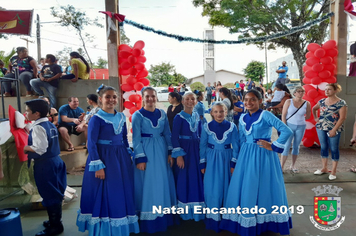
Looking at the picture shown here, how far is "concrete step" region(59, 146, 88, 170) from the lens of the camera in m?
5.13

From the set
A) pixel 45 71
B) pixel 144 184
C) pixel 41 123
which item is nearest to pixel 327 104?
pixel 144 184

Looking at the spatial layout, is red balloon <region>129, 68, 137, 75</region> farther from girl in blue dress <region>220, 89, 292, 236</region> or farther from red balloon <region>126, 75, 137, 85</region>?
girl in blue dress <region>220, 89, 292, 236</region>

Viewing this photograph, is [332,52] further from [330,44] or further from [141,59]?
[141,59]

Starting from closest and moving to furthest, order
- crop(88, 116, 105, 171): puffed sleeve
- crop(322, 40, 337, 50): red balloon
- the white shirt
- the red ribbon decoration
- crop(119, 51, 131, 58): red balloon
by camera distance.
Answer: crop(88, 116, 105, 171): puffed sleeve
the white shirt
the red ribbon decoration
crop(119, 51, 131, 58): red balloon
crop(322, 40, 337, 50): red balloon

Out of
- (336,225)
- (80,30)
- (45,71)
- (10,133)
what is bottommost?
(336,225)

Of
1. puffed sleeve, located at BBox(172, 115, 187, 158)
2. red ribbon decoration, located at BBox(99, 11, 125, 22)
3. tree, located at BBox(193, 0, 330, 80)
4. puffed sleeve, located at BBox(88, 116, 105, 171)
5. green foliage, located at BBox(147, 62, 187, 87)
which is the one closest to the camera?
puffed sleeve, located at BBox(88, 116, 105, 171)

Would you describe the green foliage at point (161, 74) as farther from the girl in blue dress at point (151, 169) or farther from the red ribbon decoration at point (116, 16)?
the girl in blue dress at point (151, 169)

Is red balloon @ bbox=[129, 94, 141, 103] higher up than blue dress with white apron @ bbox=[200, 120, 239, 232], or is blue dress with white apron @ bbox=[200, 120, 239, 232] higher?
red balloon @ bbox=[129, 94, 141, 103]

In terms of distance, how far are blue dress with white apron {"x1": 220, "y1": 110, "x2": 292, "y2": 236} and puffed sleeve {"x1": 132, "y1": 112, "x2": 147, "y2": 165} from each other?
1.01 metres

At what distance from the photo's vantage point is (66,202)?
12.7ft

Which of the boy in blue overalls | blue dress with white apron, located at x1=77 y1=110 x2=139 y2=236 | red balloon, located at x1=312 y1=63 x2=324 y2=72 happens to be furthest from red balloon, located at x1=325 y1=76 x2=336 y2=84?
the boy in blue overalls

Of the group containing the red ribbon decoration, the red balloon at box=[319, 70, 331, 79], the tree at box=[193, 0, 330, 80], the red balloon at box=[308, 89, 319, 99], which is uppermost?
the tree at box=[193, 0, 330, 80]

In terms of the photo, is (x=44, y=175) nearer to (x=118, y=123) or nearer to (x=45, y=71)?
(x=118, y=123)

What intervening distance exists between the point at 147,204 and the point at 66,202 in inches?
65.5
